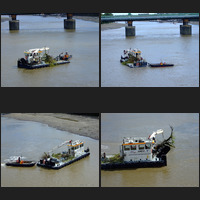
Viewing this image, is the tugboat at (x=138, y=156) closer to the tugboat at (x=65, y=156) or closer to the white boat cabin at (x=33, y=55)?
the tugboat at (x=65, y=156)

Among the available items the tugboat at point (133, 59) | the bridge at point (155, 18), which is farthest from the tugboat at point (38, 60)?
the bridge at point (155, 18)

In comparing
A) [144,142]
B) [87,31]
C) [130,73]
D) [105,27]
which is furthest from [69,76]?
[105,27]

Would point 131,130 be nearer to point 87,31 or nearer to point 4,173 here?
point 4,173

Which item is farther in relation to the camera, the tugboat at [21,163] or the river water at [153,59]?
the river water at [153,59]

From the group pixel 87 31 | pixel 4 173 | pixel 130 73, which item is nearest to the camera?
pixel 4 173

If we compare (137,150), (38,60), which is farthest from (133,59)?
(137,150)

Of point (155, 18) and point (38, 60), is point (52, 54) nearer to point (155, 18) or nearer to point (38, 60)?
point (38, 60)
